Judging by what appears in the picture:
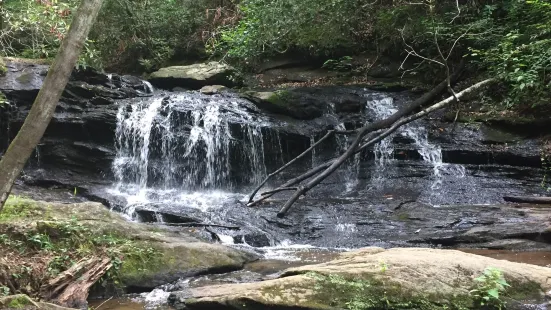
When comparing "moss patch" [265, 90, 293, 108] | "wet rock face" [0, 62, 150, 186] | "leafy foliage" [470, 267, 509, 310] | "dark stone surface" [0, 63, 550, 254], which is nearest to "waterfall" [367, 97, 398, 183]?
"dark stone surface" [0, 63, 550, 254]

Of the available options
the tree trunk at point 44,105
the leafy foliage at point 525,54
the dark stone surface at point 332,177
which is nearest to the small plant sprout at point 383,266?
the dark stone surface at point 332,177

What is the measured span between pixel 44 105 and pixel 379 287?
330 cm

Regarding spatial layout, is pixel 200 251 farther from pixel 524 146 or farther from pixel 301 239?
pixel 524 146

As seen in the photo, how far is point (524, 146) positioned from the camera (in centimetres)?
1045

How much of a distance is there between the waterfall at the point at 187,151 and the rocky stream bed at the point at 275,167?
27 millimetres

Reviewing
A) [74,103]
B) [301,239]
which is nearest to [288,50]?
[74,103]

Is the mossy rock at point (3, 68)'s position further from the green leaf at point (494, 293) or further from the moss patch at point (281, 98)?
the green leaf at point (494, 293)

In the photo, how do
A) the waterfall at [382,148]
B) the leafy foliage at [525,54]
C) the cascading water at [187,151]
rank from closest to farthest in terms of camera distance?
the leafy foliage at [525,54] → the waterfall at [382,148] → the cascading water at [187,151]

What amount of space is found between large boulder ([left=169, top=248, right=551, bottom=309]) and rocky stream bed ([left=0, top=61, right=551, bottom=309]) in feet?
6.93

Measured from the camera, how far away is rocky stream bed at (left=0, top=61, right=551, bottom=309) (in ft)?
25.8

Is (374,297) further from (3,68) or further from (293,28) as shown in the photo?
(3,68)

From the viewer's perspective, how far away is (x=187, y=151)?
1212cm

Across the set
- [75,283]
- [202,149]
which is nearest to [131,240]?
[75,283]

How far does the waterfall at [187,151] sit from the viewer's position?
1195 cm
